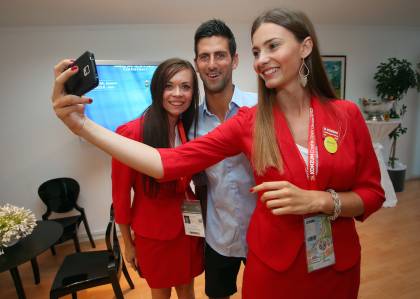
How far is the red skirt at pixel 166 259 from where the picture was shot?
135cm

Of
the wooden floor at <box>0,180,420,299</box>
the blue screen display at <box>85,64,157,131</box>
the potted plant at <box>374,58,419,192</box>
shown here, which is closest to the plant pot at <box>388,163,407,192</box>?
the potted plant at <box>374,58,419,192</box>

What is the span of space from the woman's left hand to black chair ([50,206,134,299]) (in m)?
1.36

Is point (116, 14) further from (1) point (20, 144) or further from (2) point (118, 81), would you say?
(1) point (20, 144)

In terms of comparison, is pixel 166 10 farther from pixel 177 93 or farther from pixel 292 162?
pixel 292 162

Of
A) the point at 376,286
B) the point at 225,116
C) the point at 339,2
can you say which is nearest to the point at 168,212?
the point at 225,116

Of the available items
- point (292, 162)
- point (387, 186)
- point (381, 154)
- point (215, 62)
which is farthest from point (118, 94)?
point (387, 186)

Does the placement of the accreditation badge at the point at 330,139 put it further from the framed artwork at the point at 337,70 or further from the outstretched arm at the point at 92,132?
the framed artwork at the point at 337,70

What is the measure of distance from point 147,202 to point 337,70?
13.3 ft

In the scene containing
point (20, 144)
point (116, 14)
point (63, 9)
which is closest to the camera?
point (63, 9)

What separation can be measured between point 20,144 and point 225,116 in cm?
293

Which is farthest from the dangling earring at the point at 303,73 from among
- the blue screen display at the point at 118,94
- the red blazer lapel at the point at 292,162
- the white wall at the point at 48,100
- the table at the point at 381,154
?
the table at the point at 381,154

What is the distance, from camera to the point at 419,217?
353 cm

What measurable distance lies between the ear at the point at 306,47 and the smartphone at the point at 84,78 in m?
0.68

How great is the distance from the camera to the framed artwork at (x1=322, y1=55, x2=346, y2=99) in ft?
13.7
